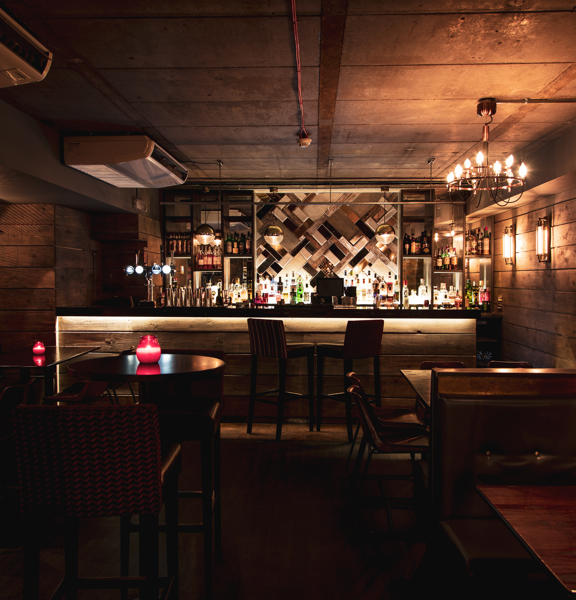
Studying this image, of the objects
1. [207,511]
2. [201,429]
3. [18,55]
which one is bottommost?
[207,511]

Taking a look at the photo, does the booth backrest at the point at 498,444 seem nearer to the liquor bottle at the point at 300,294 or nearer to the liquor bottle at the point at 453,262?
the liquor bottle at the point at 300,294

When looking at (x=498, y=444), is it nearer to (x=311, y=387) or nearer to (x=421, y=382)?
(x=421, y=382)

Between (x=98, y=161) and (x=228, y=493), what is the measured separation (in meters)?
3.35

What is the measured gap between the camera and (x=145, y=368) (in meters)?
2.20

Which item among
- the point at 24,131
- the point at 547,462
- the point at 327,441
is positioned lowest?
the point at 327,441

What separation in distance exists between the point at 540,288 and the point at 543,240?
A: 0.58 m

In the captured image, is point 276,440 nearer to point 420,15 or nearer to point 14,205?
point 420,15

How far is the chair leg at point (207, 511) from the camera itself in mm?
1976

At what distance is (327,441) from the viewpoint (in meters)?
4.07

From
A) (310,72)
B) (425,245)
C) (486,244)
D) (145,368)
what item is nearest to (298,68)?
(310,72)

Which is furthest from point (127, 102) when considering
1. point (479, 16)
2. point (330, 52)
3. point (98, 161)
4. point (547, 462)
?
point (547, 462)

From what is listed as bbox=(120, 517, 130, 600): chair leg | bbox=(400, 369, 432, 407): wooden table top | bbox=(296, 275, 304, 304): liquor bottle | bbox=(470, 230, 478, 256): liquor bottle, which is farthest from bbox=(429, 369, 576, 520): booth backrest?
bbox=(470, 230, 478, 256): liquor bottle

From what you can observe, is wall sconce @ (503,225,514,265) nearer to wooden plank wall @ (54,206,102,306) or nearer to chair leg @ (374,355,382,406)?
chair leg @ (374,355,382,406)

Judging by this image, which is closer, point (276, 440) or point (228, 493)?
point (228, 493)
